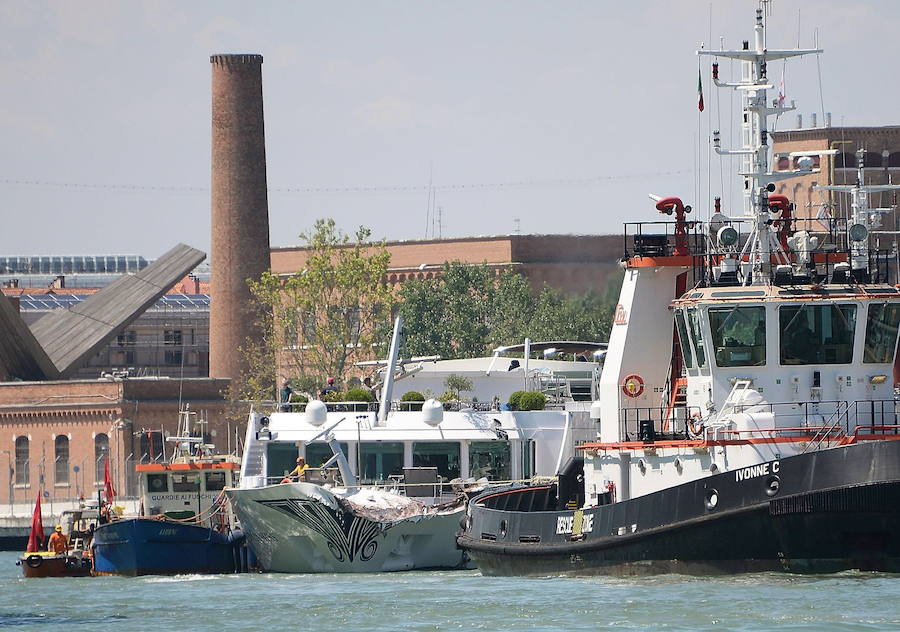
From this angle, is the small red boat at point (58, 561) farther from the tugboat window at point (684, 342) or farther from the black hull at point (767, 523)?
the tugboat window at point (684, 342)

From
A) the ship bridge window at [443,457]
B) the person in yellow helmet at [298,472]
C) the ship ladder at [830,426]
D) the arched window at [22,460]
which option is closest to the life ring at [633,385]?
the ship ladder at [830,426]

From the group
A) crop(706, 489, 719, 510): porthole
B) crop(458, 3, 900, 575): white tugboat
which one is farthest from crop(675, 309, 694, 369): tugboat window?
crop(706, 489, 719, 510): porthole

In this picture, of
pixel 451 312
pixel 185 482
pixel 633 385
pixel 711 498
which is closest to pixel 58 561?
pixel 185 482

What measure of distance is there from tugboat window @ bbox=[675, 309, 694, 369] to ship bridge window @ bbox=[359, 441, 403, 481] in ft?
40.1

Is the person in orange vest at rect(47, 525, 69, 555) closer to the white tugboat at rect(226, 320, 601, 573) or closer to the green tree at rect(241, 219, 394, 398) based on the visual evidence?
the white tugboat at rect(226, 320, 601, 573)

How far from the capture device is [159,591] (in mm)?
41031

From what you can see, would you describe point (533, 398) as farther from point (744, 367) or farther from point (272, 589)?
point (744, 367)

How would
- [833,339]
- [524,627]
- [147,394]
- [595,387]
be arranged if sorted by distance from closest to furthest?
[524,627] → [833,339] → [595,387] → [147,394]

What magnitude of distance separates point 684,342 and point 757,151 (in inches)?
140

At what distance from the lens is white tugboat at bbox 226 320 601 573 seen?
143 feet

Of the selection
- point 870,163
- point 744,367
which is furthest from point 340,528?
point 870,163

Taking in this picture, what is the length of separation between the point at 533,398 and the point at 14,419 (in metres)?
51.8

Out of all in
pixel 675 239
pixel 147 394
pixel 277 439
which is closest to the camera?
pixel 675 239

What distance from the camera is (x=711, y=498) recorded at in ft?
108
